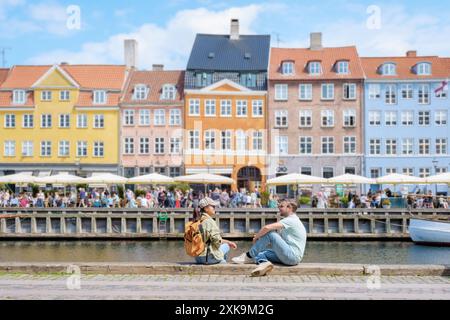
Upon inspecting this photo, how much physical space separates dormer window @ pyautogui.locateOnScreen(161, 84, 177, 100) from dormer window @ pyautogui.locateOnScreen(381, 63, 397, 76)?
659 inches

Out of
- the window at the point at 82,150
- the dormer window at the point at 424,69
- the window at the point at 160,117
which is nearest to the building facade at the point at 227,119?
the window at the point at 160,117

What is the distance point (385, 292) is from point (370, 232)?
22.8m

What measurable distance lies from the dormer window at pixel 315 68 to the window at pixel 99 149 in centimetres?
1761

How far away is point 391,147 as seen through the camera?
53500mm

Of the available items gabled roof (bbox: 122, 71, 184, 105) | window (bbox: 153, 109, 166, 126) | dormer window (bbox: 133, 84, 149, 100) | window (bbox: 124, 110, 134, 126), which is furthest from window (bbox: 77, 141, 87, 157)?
window (bbox: 153, 109, 166, 126)

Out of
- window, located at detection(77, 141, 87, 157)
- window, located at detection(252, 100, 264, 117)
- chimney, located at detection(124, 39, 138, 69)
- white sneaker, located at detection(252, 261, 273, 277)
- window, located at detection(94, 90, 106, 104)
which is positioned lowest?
white sneaker, located at detection(252, 261, 273, 277)

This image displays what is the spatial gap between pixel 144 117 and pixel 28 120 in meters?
9.49

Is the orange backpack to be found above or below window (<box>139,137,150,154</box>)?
below

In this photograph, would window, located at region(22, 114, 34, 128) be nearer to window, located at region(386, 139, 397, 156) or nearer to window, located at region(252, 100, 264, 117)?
window, located at region(252, 100, 264, 117)

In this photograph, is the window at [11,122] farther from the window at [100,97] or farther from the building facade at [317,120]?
the building facade at [317,120]

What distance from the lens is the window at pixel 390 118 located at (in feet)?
176

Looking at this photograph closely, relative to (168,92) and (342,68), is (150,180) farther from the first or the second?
(342,68)

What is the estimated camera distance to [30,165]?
53781 millimetres

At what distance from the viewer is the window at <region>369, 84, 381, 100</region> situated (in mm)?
53688
